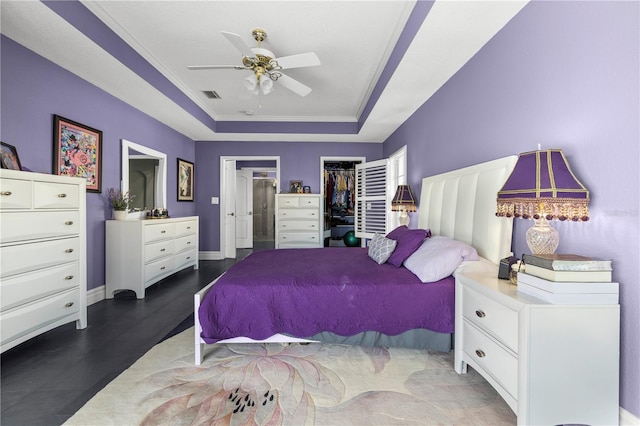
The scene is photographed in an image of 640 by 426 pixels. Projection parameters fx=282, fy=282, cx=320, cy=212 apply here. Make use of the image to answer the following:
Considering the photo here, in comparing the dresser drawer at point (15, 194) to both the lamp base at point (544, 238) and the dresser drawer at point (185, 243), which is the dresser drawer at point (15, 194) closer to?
the dresser drawer at point (185, 243)

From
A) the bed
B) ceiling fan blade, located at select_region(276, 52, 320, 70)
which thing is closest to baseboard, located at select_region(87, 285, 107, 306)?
the bed

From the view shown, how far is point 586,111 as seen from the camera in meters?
1.38

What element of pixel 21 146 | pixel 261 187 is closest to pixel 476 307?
pixel 21 146

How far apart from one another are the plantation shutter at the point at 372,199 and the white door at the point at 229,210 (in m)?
2.69

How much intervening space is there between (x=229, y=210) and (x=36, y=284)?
411cm

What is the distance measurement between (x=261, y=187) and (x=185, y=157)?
3.56 m

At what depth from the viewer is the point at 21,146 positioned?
2.40 m

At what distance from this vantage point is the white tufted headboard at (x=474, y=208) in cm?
191

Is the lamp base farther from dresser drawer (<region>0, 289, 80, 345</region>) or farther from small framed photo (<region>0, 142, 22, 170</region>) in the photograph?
small framed photo (<region>0, 142, 22, 170</region>)

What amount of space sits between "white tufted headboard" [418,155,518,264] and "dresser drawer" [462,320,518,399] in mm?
593

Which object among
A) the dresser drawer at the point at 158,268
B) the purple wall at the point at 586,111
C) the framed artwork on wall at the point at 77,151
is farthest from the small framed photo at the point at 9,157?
the purple wall at the point at 586,111

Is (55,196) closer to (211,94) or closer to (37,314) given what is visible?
(37,314)

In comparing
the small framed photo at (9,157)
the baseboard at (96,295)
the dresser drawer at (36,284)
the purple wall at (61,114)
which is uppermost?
the purple wall at (61,114)

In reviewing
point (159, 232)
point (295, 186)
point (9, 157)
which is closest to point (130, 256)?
point (159, 232)
